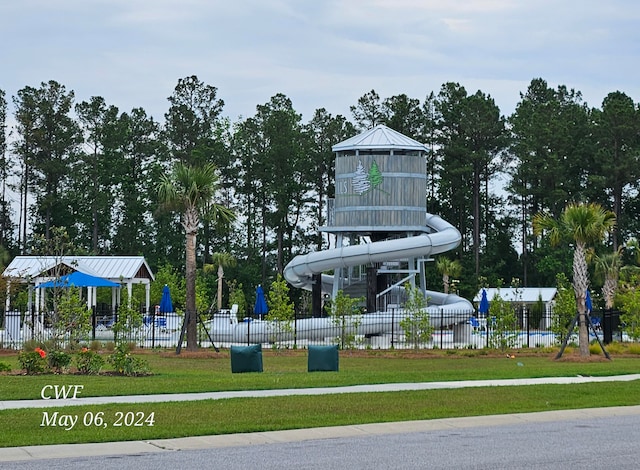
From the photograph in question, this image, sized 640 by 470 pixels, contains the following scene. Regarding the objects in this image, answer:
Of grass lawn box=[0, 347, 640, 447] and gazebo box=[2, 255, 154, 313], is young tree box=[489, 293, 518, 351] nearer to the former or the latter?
grass lawn box=[0, 347, 640, 447]

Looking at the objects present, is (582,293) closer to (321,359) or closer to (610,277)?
(321,359)

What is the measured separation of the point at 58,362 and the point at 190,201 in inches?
546

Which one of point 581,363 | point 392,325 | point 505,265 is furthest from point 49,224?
point 581,363

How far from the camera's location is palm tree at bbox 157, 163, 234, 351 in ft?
131

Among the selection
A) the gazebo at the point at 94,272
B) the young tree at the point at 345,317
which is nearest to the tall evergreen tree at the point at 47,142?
the gazebo at the point at 94,272

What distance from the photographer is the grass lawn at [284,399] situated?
681 inches

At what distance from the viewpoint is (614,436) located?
672 inches

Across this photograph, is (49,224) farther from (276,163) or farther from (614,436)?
(614,436)

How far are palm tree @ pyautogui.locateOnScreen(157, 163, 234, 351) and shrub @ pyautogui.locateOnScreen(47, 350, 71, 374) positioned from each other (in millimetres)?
12201

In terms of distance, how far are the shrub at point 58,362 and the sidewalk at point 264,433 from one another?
6.01m

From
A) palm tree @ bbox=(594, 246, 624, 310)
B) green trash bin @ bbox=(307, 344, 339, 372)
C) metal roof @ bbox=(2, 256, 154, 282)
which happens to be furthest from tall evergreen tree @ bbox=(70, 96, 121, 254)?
green trash bin @ bbox=(307, 344, 339, 372)

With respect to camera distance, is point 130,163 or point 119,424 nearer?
point 119,424

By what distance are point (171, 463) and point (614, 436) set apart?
702cm

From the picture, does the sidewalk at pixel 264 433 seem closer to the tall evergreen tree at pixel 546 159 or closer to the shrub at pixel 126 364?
the shrub at pixel 126 364
